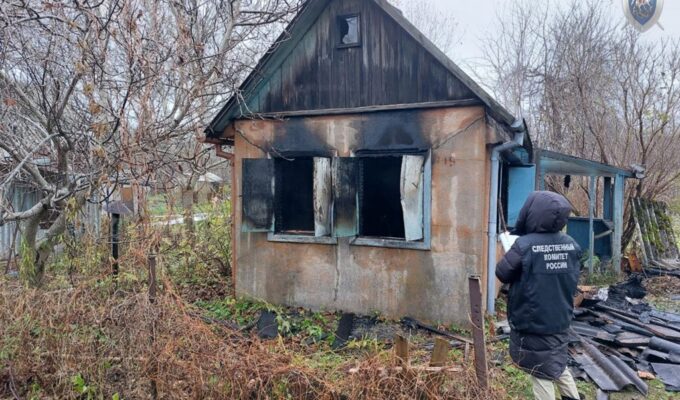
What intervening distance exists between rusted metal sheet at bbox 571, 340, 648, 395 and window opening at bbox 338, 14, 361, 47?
5382 mm

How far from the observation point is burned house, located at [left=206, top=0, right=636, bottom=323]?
6.52 m

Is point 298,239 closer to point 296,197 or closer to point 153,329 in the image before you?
point 296,197

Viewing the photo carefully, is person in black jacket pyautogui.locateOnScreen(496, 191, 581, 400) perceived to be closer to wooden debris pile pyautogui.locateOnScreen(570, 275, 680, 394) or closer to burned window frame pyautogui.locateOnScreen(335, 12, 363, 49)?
wooden debris pile pyautogui.locateOnScreen(570, 275, 680, 394)

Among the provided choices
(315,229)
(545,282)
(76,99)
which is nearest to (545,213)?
(545,282)

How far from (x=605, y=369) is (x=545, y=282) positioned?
7.75 feet

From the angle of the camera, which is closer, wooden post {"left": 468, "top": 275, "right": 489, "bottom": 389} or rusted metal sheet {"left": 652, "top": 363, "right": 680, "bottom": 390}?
wooden post {"left": 468, "top": 275, "right": 489, "bottom": 389}

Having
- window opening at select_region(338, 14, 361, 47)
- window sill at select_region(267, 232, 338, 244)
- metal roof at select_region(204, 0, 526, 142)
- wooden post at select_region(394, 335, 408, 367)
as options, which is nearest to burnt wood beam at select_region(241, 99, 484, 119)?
metal roof at select_region(204, 0, 526, 142)

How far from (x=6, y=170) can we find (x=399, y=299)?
20.6 ft

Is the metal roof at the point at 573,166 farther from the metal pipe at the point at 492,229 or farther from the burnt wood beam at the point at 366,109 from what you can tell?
the burnt wood beam at the point at 366,109

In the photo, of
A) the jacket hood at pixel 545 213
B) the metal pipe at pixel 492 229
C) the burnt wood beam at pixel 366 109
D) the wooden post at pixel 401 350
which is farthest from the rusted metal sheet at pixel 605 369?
the burnt wood beam at pixel 366 109

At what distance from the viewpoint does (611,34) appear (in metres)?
14.3

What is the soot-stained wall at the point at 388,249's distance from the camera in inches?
255

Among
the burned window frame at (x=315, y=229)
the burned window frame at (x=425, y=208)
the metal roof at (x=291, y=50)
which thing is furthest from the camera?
the burned window frame at (x=315, y=229)

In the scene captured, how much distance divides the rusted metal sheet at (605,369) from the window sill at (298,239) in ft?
12.3
